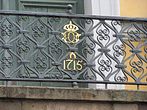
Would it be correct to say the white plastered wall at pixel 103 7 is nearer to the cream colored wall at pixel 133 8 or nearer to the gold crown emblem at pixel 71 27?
the cream colored wall at pixel 133 8

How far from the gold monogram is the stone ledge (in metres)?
0.81

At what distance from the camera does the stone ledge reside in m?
10.9

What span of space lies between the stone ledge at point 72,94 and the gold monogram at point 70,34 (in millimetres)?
810

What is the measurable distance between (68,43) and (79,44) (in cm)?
36

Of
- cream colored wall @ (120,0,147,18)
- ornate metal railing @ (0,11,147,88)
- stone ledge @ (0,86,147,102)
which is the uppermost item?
cream colored wall @ (120,0,147,18)

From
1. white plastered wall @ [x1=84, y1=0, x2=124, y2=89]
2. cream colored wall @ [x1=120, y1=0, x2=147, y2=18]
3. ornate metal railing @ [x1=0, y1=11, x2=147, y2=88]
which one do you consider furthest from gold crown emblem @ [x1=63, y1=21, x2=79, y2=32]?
cream colored wall @ [x1=120, y1=0, x2=147, y2=18]

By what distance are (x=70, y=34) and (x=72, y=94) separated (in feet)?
3.35

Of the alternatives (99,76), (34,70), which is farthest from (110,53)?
(34,70)

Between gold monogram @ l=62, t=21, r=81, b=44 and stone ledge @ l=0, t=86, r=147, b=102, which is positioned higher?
gold monogram @ l=62, t=21, r=81, b=44

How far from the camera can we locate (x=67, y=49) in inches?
453

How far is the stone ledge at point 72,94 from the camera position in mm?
10930

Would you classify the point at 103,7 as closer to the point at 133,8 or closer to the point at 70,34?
the point at 133,8

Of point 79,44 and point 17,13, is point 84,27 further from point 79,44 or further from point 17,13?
point 17,13

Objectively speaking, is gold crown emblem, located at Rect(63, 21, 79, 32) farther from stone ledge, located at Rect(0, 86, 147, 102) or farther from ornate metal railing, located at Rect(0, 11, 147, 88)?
stone ledge, located at Rect(0, 86, 147, 102)
